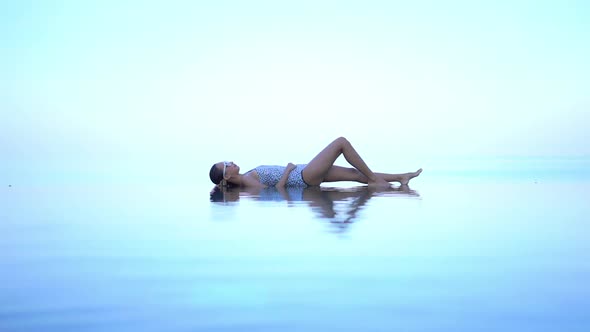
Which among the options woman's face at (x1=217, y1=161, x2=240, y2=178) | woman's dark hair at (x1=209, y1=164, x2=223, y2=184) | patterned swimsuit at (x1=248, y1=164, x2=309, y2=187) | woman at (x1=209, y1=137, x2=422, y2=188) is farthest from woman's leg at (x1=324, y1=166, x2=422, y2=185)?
woman's dark hair at (x1=209, y1=164, x2=223, y2=184)

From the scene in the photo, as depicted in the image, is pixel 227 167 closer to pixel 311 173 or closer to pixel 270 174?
pixel 270 174

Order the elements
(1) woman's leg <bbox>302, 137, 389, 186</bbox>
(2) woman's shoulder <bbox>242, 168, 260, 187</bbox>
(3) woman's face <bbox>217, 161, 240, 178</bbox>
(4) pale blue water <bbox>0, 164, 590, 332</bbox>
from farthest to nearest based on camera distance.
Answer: (2) woman's shoulder <bbox>242, 168, 260, 187</bbox>, (3) woman's face <bbox>217, 161, 240, 178</bbox>, (1) woman's leg <bbox>302, 137, 389, 186</bbox>, (4) pale blue water <bbox>0, 164, 590, 332</bbox>

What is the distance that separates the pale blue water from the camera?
1808 mm

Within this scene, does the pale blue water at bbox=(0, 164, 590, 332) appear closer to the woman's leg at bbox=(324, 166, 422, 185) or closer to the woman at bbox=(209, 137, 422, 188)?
the woman at bbox=(209, 137, 422, 188)

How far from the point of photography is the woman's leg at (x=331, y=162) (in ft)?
25.2

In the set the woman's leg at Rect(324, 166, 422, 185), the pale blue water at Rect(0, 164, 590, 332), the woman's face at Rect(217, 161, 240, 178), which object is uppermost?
the woman's face at Rect(217, 161, 240, 178)

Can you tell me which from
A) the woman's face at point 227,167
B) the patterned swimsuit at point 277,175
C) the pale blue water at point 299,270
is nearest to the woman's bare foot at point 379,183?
the patterned swimsuit at point 277,175

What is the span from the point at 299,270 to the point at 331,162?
5.39 meters

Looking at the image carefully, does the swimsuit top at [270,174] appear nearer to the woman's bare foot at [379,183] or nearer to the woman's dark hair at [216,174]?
the woman's dark hair at [216,174]
